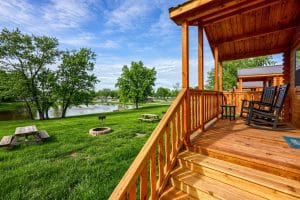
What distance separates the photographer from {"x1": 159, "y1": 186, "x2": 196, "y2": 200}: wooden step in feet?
6.52

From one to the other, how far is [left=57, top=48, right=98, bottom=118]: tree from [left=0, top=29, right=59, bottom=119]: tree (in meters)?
1.57

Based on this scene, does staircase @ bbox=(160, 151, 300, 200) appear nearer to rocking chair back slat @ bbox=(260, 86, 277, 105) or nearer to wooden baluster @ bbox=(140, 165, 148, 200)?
wooden baluster @ bbox=(140, 165, 148, 200)

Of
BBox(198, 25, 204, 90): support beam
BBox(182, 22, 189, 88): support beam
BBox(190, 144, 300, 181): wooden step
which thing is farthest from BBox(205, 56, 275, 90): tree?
BBox(190, 144, 300, 181): wooden step

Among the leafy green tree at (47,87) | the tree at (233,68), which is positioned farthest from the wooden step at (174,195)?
the tree at (233,68)

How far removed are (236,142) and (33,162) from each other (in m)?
4.72

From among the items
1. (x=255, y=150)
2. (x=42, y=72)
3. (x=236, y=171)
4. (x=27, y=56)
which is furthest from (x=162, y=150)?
(x=27, y=56)

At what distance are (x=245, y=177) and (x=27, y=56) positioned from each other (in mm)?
19439

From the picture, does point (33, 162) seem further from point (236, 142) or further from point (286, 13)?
point (286, 13)

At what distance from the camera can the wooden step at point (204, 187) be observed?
5.85 feet

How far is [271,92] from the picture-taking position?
4184mm

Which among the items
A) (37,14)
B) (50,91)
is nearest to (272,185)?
(37,14)

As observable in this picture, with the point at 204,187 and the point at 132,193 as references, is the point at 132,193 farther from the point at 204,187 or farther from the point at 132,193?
the point at 204,187

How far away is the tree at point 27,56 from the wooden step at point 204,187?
18004mm

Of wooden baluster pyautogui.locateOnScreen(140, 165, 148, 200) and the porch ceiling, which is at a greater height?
the porch ceiling
